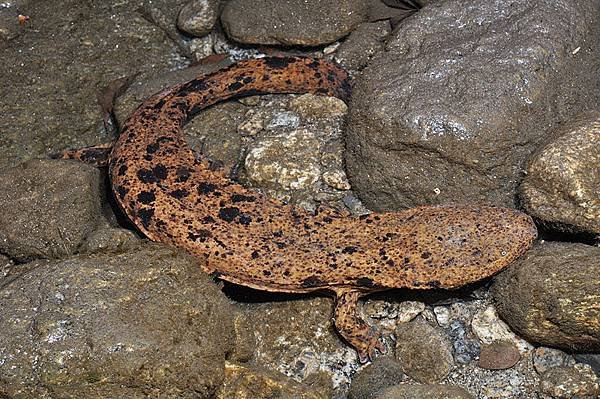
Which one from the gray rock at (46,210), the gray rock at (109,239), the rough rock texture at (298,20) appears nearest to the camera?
the gray rock at (109,239)

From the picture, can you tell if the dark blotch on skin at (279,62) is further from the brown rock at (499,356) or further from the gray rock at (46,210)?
the brown rock at (499,356)

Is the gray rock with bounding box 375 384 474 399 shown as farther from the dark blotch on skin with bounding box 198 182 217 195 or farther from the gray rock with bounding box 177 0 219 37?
the gray rock with bounding box 177 0 219 37

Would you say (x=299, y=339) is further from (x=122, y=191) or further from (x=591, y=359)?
(x=591, y=359)

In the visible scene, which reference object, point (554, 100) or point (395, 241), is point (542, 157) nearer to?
point (554, 100)

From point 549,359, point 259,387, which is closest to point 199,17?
point 259,387

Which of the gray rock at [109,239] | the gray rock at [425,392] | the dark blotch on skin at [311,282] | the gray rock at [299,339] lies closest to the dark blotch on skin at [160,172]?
the gray rock at [109,239]

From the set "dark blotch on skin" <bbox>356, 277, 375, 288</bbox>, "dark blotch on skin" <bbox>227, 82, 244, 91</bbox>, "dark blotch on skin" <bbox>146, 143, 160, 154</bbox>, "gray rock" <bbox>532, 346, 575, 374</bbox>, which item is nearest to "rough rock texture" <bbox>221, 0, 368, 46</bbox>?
"dark blotch on skin" <bbox>227, 82, 244, 91</bbox>
